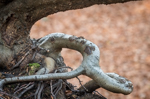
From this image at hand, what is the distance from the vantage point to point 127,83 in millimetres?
1393

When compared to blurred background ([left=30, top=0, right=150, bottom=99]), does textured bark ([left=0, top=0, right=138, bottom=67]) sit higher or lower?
lower

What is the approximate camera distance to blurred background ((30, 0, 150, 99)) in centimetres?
411

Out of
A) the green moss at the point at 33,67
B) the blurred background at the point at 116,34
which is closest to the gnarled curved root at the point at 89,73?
the green moss at the point at 33,67

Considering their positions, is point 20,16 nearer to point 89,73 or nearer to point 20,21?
point 20,21

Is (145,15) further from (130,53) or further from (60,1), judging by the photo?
(60,1)

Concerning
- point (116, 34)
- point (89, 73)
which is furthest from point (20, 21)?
point (116, 34)

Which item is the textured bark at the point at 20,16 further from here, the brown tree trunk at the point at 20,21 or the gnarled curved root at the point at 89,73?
the gnarled curved root at the point at 89,73

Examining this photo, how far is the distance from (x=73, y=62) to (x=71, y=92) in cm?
276

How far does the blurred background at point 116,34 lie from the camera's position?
4105 millimetres

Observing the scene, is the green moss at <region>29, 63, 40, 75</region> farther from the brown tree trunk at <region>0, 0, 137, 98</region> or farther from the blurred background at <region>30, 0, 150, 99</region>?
the blurred background at <region>30, 0, 150, 99</region>

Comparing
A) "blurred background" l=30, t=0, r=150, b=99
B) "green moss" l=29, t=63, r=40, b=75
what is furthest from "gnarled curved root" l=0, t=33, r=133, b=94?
"blurred background" l=30, t=0, r=150, b=99

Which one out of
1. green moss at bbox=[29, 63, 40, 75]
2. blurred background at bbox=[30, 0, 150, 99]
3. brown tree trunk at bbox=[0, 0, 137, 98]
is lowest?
green moss at bbox=[29, 63, 40, 75]

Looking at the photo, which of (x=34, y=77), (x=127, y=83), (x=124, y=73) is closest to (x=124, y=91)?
(x=127, y=83)

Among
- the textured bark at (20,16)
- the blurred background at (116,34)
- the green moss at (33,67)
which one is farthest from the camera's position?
the blurred background at (116,34)
